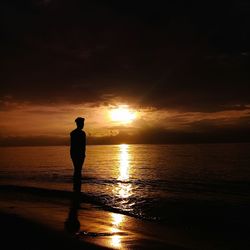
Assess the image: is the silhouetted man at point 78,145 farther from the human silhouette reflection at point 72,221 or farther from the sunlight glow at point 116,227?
the sunlight glow at point 116,227

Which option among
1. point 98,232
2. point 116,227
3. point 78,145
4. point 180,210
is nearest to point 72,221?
point 116,227

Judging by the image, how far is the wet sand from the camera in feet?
23.9

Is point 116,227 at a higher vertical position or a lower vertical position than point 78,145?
lower

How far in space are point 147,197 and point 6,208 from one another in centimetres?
825

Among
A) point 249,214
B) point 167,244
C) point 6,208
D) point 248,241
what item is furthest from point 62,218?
point 249,214

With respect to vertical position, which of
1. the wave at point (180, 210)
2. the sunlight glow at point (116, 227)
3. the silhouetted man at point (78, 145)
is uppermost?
the silhouetted man at point (78, 145)

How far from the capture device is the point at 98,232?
27.7 feet

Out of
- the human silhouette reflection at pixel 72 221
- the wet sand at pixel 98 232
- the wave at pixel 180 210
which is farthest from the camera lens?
the wave at pixel 180 210

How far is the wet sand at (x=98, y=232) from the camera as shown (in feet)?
23.9

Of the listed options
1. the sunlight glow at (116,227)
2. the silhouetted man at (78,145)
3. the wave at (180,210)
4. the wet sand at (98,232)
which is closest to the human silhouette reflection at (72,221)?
the wet sand at (98,232)

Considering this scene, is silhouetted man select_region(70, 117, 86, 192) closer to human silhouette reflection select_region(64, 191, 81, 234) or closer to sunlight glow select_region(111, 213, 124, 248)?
human silhouette reflection select_region(64, 191, 81, 234)

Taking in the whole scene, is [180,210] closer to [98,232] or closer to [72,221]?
[72,221]

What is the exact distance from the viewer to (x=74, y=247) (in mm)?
6824

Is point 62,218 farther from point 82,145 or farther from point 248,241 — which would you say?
point 248,241
